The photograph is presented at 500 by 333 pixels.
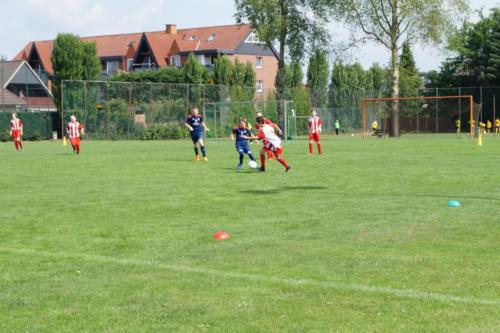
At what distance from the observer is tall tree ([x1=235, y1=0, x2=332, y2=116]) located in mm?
58250

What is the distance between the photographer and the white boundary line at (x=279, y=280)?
7.01 metres

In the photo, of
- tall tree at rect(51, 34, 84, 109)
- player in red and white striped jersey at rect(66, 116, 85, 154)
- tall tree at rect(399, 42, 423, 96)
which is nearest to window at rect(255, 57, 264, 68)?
tall tree at rect(399, 42, 423, 96)

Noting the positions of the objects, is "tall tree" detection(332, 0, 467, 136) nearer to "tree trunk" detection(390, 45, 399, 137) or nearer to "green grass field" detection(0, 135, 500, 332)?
"tree trunk" detection(390, 45, 399, 137)

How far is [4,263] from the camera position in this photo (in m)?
9.03

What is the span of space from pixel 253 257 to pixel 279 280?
1.33 meters

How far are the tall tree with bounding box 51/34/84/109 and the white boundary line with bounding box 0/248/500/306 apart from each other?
53150 mm

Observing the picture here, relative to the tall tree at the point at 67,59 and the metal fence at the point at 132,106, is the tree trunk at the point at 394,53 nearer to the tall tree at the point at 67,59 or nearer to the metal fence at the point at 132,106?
the metal fence at the point at 132,106

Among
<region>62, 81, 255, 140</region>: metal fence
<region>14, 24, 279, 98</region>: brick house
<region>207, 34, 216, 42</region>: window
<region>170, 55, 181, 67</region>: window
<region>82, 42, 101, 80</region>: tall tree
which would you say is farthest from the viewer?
<region>207, 34, 216, 42</region>: window

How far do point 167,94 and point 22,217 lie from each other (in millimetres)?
42736

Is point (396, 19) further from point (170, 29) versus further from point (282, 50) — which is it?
point (170, 29)

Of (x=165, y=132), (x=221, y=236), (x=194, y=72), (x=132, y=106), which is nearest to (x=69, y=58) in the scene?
(x=132, y=106)

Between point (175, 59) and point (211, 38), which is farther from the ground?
point (211, 38)

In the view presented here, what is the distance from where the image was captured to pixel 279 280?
25.9 ft

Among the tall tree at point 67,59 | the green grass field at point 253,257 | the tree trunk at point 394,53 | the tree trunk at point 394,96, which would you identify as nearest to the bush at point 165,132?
the tall tree at point 67,59
